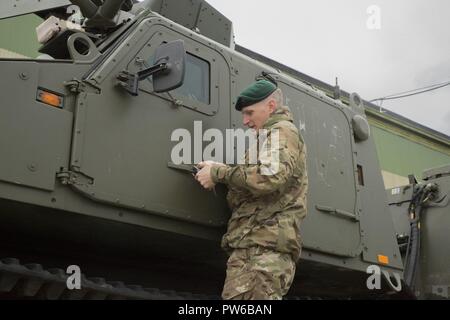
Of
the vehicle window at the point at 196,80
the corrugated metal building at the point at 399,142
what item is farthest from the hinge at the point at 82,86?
the corrugated metal building at the point at 399,142

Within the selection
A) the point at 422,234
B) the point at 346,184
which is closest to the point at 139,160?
the point at 346,184

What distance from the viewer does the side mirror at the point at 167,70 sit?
3.23m

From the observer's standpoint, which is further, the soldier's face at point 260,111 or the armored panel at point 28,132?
the soldier's face at point 260,111

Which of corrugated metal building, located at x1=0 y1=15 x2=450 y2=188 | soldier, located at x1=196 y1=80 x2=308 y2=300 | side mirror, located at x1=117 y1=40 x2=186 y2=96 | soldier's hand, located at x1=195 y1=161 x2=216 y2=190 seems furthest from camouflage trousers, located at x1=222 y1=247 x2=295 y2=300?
corrugated metal building, located at x1=0 y1=15 x2=450 y2=188

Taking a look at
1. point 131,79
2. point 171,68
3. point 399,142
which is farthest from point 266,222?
point 399,142

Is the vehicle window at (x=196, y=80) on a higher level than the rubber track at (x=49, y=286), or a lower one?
higher

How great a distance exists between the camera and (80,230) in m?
3.31

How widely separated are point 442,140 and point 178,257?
15.7 metres

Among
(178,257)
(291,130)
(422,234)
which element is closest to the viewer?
Answer: (291,130)

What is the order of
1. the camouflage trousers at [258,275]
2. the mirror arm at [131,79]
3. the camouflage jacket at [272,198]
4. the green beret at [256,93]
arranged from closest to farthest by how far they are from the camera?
the camouflage trousers at [258,275], the camouflage jacket at [272,198], the mirror arm at [131,79], the green beret at [256,93]

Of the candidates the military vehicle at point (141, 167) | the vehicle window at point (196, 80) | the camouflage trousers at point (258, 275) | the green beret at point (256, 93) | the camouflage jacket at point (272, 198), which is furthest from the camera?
the vehicle window at point (196, 80)

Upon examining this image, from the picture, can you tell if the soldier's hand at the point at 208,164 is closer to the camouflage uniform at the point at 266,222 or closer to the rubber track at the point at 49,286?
the camouflage uniform at the point at 266,222

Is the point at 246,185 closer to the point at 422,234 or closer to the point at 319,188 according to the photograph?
the point at 319,188

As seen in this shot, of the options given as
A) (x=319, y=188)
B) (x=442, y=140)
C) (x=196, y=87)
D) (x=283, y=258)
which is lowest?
(x=283, y=258)
